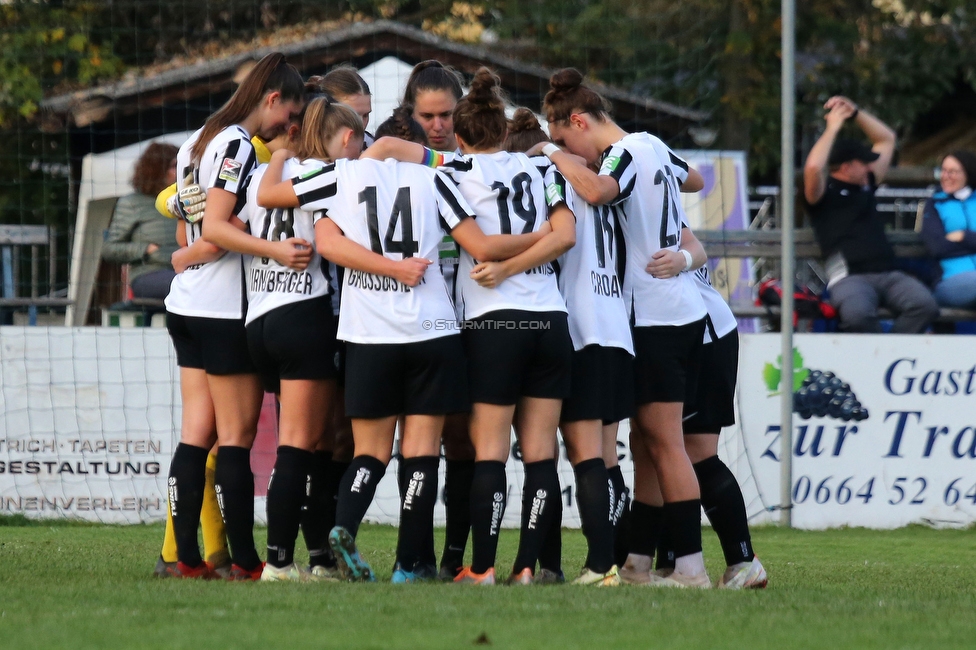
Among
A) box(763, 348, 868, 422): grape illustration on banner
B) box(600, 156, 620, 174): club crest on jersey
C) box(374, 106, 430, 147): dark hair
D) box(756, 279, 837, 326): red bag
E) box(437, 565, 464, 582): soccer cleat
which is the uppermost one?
box(374, 106, 430, 147): dark hair

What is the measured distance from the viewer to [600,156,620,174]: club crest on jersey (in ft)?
17.2

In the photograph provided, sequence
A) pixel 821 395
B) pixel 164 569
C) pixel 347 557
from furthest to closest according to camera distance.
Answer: pixel 821 395, pixel 164 569, pixel 347 557

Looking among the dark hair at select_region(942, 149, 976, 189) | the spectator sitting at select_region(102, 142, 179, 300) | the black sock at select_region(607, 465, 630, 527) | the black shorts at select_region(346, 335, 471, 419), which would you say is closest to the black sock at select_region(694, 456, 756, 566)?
the black sock at select_region(607, 465, 630, 527)

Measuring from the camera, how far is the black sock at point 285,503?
5.12 m

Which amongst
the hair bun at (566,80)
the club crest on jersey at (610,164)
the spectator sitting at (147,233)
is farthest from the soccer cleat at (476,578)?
the spectator sitting at (147,233)

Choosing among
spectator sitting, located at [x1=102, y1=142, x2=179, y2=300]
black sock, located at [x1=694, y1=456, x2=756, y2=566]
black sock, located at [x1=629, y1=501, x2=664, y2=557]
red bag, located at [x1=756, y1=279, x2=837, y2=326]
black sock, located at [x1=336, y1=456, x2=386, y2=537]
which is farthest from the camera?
red bag, located at [x1=756, y1=279, x2=837, y2=326]

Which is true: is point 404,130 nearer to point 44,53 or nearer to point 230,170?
point 230,170

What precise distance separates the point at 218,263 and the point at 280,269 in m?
0.33

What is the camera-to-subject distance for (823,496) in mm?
8789

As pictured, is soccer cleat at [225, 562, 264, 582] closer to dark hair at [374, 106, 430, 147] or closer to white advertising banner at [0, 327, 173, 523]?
dark hair at [374, 106, 430, 147]

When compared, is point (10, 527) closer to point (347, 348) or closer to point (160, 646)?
point (347, 348)

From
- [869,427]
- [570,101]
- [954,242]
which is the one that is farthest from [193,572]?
[954,242]

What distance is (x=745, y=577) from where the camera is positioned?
5512 millimetres

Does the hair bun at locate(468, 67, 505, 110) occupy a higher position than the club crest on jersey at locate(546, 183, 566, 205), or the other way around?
the hair bun at locate(468, 67, 505, 110)
